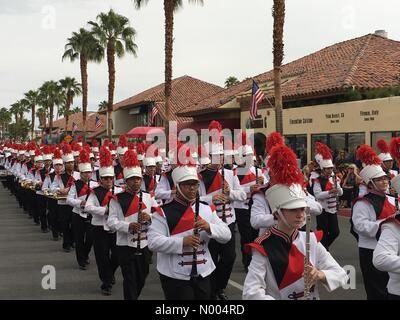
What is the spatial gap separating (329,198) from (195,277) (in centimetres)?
567

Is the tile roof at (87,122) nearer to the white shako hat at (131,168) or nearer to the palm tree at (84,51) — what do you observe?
the palm tree at (84,51)

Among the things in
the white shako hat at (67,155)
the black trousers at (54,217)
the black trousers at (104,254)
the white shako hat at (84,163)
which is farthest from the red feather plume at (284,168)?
the black trousers at (54,217)

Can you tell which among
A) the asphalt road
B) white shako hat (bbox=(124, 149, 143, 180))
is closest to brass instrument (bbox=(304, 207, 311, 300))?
white shako hat (bbox=(124, 149, 143, 180))

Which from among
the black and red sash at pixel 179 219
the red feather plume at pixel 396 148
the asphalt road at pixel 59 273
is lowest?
the asphalt road at pixel 59 273

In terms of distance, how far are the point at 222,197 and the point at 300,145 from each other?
2173cm

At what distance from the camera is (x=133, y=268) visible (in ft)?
24.0

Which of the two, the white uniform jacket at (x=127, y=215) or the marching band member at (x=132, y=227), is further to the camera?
the white uniform jacket at (x=127, y=215)

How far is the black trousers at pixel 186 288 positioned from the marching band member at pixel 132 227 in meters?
1.64

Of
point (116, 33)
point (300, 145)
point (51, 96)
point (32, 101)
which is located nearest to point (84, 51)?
point (116, 33)

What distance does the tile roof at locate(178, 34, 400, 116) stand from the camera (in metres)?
27.0

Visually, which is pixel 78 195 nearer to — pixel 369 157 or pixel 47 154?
pixel 369 157

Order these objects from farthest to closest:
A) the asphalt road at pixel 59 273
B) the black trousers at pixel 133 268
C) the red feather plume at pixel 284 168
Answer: the asphalt road at pixel 59 273 < the black trousers at pixel 133 268 < the red feather plume at pixel 284 168

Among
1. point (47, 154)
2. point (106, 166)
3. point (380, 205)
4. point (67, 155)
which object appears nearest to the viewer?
point (380, 205)

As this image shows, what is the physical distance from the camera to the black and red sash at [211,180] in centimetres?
952
